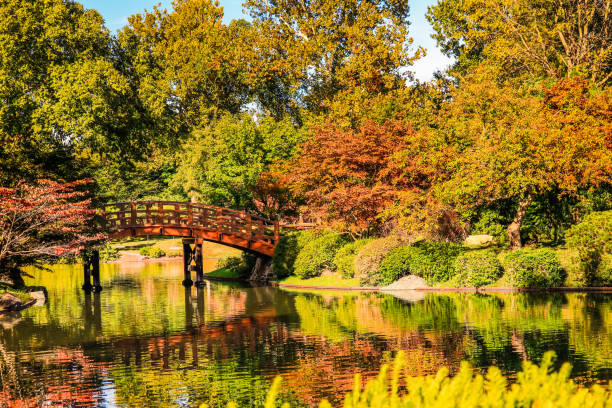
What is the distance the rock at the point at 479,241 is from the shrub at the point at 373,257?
4093 millimetres

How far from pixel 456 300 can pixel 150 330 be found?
10931 mm

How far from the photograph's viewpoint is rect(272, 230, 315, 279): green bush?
3603 cm

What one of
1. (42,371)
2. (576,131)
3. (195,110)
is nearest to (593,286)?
(576,131)

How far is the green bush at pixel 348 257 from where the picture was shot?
32125 millimetres

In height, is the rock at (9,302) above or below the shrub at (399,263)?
below

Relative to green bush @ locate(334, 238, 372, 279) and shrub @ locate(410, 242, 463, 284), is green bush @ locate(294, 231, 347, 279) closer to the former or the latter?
green bush @ locate(334, 238, 372, 279)

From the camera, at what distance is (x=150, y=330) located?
21000 mm

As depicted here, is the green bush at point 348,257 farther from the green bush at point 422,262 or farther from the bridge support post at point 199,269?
the bridge support post at point 199,269

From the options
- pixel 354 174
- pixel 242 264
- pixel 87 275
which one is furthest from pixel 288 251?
pixel 87 275

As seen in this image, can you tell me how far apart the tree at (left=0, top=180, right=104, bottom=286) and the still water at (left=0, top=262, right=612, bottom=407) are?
2.31m

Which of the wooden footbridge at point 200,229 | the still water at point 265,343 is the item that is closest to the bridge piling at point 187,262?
the wooden footbridge at point 200,229

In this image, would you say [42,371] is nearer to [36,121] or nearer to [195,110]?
[36,121]

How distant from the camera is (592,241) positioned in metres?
24.4

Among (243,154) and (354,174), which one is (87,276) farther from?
(354,174)
